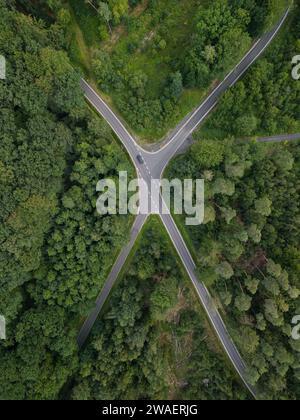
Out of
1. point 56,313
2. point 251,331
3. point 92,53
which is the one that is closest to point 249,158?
point 251,331

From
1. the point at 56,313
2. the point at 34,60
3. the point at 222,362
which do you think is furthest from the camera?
the point at 222,362

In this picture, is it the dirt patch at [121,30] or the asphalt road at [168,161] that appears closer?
the dirt patch at [121,30]

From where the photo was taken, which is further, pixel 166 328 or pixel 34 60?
pixel 166 328

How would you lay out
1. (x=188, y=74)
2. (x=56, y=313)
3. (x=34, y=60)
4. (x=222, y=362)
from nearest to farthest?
(x=34, y=60)
(x=56, y=313)
(x=188, y=74)
(x=222, y=362)

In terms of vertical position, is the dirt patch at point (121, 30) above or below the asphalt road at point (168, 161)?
above

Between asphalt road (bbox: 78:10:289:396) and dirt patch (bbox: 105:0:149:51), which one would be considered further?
asphalt road (bbox: 78:10:289:396)

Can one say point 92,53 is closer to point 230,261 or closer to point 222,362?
point 230,261

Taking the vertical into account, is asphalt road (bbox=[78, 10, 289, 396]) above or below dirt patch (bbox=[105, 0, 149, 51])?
below

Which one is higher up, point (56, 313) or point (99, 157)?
point (99, 157)

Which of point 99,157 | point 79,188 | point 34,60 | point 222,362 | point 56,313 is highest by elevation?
point 34,60
